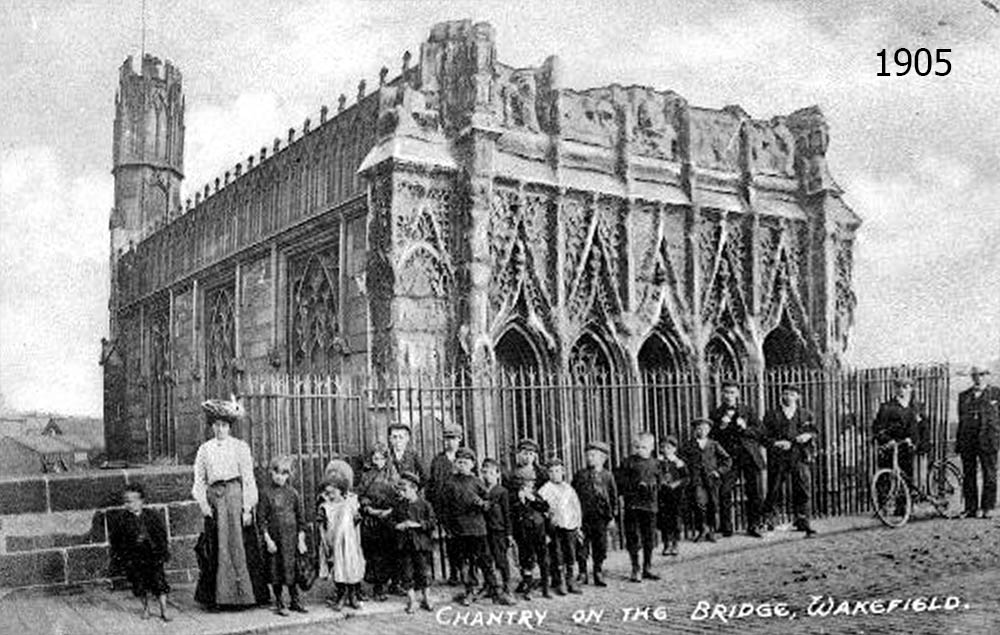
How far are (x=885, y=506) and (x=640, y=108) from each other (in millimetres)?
6588

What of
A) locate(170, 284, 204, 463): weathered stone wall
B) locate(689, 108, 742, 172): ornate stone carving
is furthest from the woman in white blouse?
locate(170, 284, 204, 463): weathered stone wall

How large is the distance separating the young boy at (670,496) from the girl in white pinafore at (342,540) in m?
3.31

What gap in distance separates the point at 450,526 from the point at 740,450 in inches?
159

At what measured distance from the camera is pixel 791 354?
15938 millimetres

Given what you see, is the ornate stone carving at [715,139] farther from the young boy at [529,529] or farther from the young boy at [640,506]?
the young boy at [529,529]

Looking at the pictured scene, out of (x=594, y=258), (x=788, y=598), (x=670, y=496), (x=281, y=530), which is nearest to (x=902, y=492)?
(x=670, y=496)

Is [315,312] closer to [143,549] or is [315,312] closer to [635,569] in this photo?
[143,549]

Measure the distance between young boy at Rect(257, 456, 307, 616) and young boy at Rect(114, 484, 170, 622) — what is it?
2.62 ft

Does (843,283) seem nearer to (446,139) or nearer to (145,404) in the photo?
(446,139)

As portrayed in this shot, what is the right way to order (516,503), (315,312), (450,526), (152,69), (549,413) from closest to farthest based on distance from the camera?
(450,526) < (516,503) < (549,413) < (315,312) < (152,69)

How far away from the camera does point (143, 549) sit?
759cm

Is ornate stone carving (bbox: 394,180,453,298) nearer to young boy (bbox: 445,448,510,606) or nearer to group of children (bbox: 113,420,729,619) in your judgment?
group of children (bbox: 113,420,729,619)

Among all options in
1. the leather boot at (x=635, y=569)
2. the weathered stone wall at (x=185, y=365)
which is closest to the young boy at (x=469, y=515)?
the leather boot at (x=635, y=569)

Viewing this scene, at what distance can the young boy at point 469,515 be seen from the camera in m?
8.14
